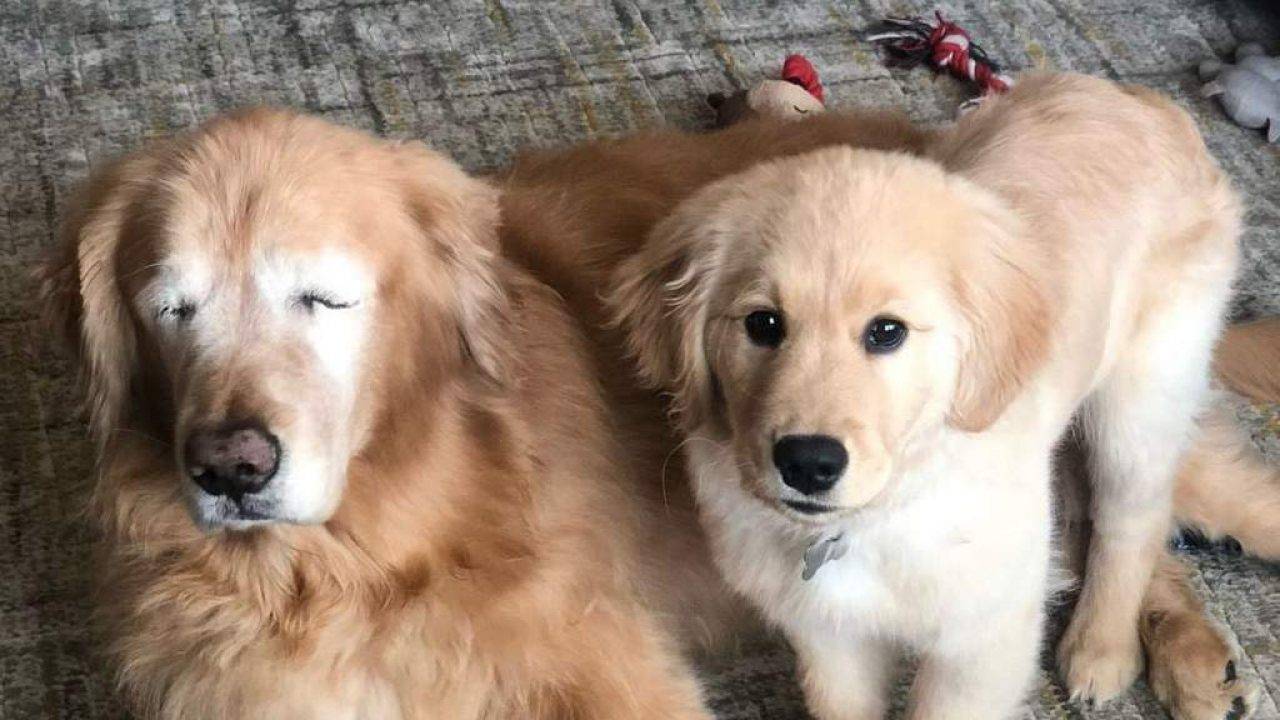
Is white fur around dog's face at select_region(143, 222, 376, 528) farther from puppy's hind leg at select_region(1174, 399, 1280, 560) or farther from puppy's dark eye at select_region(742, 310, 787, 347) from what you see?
puppy's hind leg at select_region(1174, 399, 1280, 560)

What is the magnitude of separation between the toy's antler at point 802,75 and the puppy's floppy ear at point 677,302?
1315mm

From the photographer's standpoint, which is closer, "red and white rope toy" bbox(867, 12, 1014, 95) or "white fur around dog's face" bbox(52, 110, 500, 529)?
"white fur around dog's face" bbox(52, 110, 500, 529)

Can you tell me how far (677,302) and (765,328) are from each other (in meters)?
0.14

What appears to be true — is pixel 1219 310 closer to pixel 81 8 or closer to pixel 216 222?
pixel 216 222

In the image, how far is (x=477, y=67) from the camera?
3197 mm

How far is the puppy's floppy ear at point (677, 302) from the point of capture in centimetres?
160

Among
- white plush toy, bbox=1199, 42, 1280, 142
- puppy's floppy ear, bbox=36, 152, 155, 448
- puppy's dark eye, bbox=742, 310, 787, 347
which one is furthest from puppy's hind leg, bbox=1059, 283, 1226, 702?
puppy's floppy ear, bbox=36, 152, 155, 448

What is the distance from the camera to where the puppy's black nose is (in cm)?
141

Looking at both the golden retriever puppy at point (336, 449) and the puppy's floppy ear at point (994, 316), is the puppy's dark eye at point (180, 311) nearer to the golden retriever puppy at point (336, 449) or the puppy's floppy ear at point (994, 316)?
the golden retriever puppy at point (336, 449)

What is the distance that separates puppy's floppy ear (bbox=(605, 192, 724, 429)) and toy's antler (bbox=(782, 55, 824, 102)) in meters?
1.31

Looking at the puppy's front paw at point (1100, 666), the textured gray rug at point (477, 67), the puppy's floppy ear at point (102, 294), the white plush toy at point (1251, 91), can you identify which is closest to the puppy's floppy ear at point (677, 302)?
the puppy's floppy ear at point (102, 294)

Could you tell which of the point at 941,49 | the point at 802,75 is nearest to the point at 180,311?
the point at 802,75

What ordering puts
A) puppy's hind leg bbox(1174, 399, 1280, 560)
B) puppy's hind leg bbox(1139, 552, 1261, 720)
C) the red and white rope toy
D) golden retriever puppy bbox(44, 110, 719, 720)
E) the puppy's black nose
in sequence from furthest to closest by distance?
the red and white rope toy < puppy's hind leg bbox(1174, 399, 1280, 560) < puppy's hind leg bbox(1139, 552, 1261, 720) < golden retriever puppy bbox(44, 110, 719, 720) < the puppy's black nose

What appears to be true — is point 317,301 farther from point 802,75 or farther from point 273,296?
point 802,75
